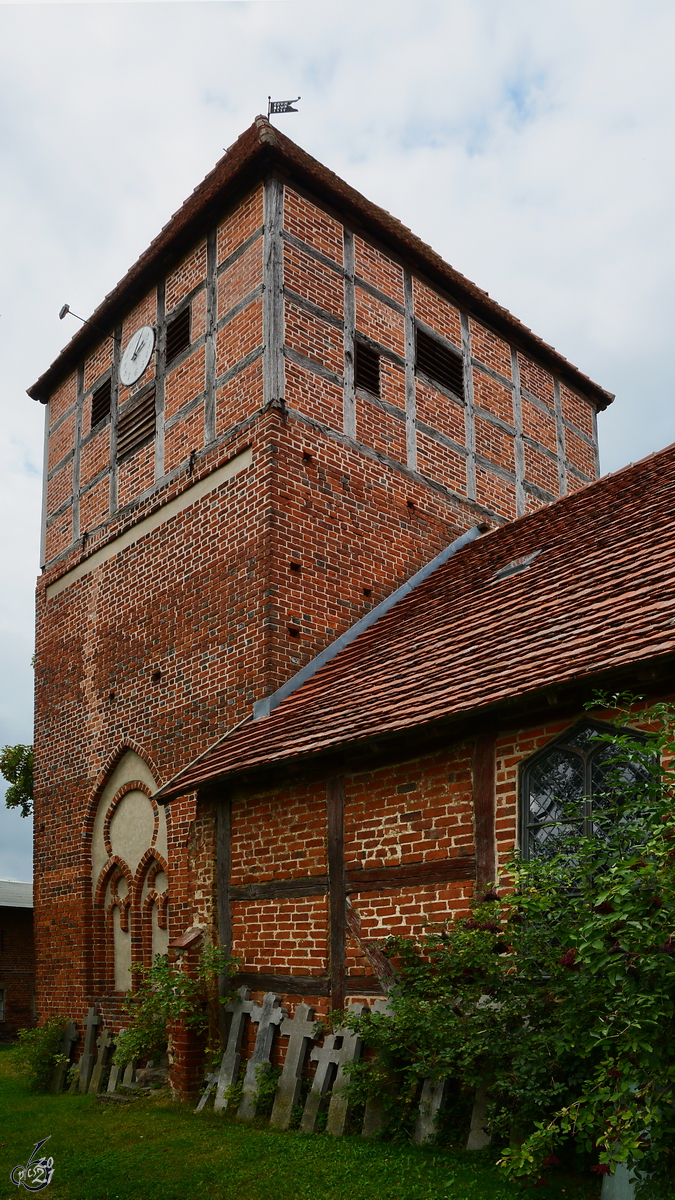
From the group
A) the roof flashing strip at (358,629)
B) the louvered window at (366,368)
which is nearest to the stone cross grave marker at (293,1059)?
the roof flashing strip at (358,629)

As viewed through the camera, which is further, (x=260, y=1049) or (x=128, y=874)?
(x=128, y=874)

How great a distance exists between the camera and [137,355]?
46.3 ft

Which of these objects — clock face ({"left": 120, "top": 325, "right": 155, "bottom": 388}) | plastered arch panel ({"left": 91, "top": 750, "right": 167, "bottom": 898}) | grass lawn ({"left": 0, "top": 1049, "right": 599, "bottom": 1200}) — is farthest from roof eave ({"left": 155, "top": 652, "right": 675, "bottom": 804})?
clock face ({"left": 120, "top": 325, "right": 155, "bottom": 388})

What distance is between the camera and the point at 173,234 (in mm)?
13109

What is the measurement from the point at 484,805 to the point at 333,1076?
2.43m

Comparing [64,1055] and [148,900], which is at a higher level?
[148,900]

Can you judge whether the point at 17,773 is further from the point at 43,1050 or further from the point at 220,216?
the point at 220,216

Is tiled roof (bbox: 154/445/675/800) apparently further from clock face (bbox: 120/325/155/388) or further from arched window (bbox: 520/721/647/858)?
clock face (bbox: 120/325/155/388)

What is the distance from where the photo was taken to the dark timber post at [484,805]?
7125 millimetres

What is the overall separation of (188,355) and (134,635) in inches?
144

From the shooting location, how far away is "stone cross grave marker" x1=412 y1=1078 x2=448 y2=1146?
6582mm

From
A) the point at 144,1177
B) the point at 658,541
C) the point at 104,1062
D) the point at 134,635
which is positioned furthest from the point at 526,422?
the point at 144,1177

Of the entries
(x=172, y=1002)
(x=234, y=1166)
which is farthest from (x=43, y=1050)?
(x=234, y=1166)

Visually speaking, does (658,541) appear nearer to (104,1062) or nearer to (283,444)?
(283,444)
